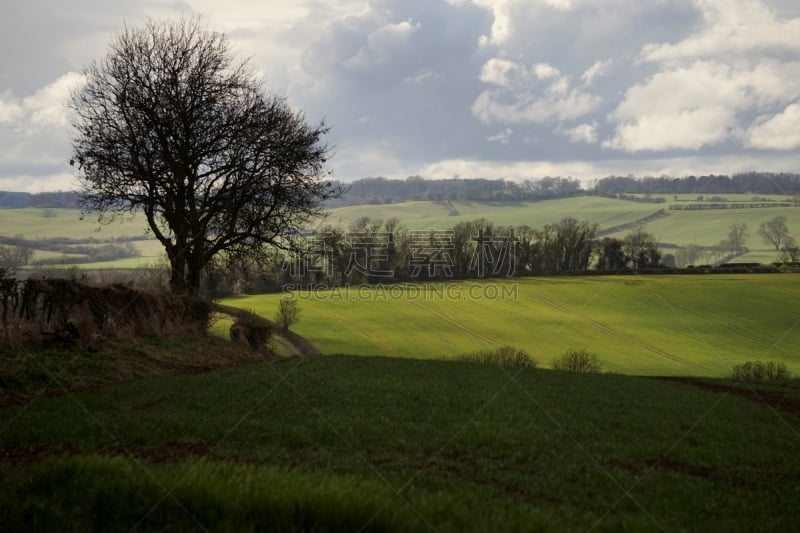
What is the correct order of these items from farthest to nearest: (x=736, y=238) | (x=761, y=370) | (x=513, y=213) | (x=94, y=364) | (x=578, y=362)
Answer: (x=513, y=213) < (x=736, y=238) < (x=578, y=362) < (x=761, y=370) < (x=94, y=364)

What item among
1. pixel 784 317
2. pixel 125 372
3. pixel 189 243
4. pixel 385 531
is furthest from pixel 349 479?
pixel 784 317

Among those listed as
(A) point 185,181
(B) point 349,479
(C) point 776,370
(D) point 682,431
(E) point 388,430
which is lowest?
(C) point 776,370

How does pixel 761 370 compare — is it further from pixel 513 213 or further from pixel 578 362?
pixel 513 213

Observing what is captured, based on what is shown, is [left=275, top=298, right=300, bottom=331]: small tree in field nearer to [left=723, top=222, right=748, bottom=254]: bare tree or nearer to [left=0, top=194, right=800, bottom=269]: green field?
[left=0, top=194, right=800, bottom=269]: green field

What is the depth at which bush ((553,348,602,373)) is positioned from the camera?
65.4m

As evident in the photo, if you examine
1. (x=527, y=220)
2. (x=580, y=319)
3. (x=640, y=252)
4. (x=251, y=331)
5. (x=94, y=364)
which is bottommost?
(x=580, y=319)

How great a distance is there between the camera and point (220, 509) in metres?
6.63

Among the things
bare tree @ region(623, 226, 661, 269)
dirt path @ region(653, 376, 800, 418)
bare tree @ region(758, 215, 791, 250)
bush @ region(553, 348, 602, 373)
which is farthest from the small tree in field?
bare tree @ region(758, 215, 791, 250)

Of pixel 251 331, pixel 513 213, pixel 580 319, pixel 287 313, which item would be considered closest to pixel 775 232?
pixel 513 213

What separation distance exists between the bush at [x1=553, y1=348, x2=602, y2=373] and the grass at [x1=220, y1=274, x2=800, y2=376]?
2.15 m

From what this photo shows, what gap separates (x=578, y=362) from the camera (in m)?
66.7

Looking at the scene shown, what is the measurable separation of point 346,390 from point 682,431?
822 cm

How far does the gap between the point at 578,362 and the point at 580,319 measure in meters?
24.3

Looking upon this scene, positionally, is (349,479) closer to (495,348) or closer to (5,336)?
(5,336)
